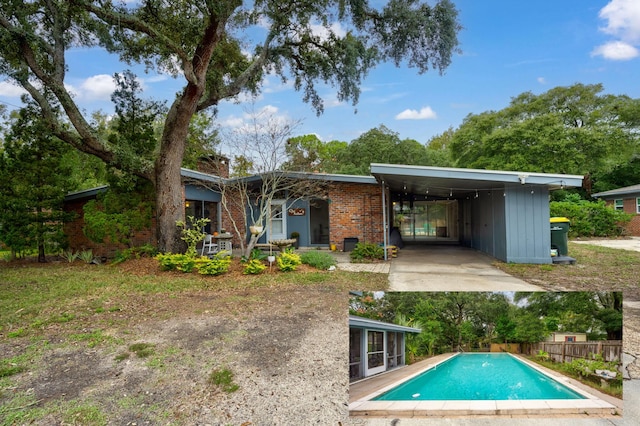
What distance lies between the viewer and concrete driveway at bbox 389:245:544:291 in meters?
6.61

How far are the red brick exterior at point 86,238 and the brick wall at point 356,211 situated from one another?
18.5 ft

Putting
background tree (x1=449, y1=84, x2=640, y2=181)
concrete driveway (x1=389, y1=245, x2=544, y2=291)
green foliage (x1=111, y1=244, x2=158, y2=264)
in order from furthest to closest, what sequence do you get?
1. background tree (x1=449, y1=84, x2=640, y2=181)
2. green foliage (x1=111, y1=244, x2=158, y2=264)
3. concrete driveway (x1=389, y1=245, x2=544, y2=291)

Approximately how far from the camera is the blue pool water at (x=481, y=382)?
1426 mm

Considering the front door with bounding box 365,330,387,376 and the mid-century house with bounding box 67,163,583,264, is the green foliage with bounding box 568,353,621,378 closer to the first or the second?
the front door with bounding box 365,330,387,376

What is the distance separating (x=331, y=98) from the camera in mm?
13219

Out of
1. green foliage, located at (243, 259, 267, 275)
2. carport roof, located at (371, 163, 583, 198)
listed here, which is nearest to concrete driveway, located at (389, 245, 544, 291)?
carport roof, located at (371, 163, 583, 198)

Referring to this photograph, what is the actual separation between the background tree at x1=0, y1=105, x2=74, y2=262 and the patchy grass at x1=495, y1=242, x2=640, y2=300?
11914mm

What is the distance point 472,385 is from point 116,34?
40.1ft

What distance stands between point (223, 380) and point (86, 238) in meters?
11.9

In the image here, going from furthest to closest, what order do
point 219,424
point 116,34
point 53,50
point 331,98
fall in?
point 331,98, point 116,34, point 53,50, point 219,424

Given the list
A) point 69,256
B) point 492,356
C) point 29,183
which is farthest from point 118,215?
point 492,356

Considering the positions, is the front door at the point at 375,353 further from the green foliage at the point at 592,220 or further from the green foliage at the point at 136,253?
the green foliage at the point at 592,220

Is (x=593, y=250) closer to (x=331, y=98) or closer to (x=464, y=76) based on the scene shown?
(x=331, y=98)

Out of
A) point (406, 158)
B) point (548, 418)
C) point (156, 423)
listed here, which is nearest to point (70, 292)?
point (156, 423)
